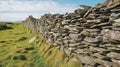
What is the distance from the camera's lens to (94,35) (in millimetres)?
13188

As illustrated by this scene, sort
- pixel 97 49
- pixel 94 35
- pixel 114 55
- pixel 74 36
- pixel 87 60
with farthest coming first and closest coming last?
pixel 74 36
pixel 87 60
pixel 94 35
pixel 97 49
pixel 114 55

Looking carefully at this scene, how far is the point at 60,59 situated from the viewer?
731 inches

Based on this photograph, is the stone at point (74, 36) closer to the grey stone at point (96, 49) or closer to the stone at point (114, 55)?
the grey stone at point (96, 49)

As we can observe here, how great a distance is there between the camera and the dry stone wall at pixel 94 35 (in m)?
11.1

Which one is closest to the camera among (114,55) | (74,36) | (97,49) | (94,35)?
(114,55)

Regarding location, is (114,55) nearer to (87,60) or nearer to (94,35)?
(94,35)

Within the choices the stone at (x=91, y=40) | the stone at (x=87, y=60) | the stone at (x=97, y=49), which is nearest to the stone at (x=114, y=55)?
the stone at (x=97, y=49)

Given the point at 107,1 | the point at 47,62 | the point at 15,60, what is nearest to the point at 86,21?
the point at 107,1

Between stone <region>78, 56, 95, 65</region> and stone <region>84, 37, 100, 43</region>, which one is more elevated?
stone <region>84, 37, 100, 43</region>

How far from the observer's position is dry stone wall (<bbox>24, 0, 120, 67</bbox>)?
36.5ft

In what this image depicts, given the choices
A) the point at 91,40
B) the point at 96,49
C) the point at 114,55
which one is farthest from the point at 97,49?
the point at 114,55

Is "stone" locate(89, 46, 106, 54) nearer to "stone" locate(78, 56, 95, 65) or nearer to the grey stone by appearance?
the grey stone

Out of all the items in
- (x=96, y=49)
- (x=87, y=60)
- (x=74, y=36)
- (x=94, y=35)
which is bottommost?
(x=87, y=60)

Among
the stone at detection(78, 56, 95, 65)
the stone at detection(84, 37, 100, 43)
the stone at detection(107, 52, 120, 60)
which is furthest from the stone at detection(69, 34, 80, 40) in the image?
the stone at detection(107, 52, 120, 60)
